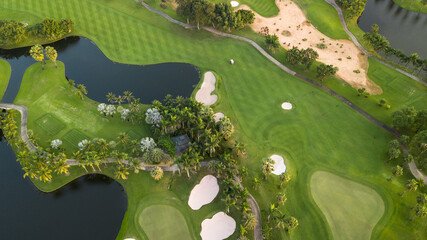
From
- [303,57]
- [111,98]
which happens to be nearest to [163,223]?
[111,98]

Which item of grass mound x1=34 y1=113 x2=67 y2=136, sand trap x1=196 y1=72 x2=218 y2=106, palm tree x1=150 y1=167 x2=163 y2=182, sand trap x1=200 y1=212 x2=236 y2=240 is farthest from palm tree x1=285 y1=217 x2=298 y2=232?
grass mound x1=34 y1=113 x2=67 y2=136

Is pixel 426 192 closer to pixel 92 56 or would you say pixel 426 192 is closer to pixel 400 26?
pixel 400 26

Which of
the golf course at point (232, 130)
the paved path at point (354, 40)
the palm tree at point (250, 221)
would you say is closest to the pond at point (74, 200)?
the golf course at point (232, 130)

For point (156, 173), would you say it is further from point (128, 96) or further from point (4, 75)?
point (4, 75)

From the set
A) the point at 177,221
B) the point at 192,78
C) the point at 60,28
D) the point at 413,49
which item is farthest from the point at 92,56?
the point at 413,49

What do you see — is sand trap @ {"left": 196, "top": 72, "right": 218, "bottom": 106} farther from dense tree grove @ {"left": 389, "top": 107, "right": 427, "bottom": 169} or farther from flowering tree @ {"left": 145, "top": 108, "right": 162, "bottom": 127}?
dense tree grove @ {"left": 389, "top": 107, "right": 427, "bottom": 169}
